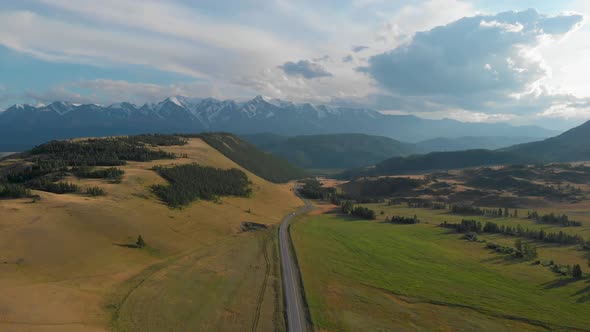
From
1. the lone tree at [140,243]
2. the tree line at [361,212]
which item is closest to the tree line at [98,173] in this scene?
the lone tree at [140,243]

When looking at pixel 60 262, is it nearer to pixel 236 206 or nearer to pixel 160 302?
pixel 160 302

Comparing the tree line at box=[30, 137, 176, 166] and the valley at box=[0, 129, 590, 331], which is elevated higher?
the tree line at box=[30, 137, 176, 166]

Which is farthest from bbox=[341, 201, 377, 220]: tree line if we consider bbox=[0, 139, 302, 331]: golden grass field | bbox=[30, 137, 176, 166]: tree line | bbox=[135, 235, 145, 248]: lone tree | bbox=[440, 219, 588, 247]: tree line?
bbox=[135, 235, 145, 248]: lone tree

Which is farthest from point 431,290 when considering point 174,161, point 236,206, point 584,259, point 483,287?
point 174,161

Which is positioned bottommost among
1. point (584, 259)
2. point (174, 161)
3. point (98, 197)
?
point (584, 259)

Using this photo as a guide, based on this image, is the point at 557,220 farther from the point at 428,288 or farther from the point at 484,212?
the point at 428,288

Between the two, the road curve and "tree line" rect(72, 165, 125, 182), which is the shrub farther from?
the road curve
